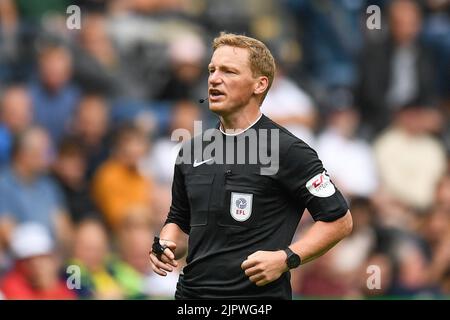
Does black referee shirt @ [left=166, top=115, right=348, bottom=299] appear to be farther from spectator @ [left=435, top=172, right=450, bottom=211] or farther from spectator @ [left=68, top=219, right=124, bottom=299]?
spectator @ [left=435, top=172, right=450, bottom=211]

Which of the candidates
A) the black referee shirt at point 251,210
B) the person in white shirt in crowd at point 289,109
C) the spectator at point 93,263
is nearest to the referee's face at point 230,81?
the black referee shirt at point 251,210

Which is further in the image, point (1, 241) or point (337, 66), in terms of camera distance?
point (337, 66)

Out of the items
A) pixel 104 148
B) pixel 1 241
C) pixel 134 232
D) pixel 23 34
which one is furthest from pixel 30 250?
pixel 23 34

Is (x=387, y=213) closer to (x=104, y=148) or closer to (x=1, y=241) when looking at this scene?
(x=104, y=148)

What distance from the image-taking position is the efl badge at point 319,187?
243 inches

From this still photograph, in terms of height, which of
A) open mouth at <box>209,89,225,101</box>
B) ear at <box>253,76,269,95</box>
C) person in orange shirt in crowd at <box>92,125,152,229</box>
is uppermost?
ear at <box>253,76,269,95</box>

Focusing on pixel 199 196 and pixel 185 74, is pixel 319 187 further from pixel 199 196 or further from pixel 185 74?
pixel 185 74

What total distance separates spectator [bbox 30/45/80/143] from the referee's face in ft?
19.3

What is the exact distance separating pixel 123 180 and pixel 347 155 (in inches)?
102

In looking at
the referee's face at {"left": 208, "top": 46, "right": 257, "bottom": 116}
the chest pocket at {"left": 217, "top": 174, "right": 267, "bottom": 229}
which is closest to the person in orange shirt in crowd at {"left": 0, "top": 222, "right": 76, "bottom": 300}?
the chest pocket at {"left": 217, "top": 174, "right": 267, "bottom": 229}

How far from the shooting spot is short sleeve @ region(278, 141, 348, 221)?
20.3 ft

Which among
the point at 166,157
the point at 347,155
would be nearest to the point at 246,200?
the point at 166,157

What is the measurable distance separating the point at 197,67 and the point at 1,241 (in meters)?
3.65

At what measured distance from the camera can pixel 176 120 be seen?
12.5 meters
